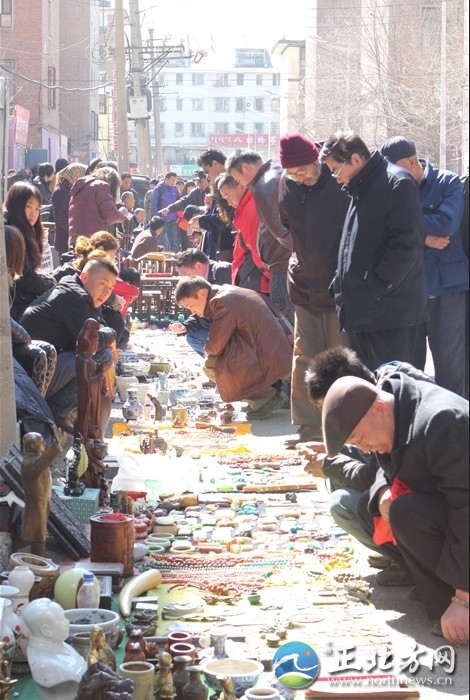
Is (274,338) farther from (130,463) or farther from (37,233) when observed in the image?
(130,463)

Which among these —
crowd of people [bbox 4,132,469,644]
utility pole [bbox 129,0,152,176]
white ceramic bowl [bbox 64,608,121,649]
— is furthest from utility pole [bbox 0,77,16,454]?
utility pole [bbox 129,0,152,176]

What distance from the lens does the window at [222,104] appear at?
10244 centimetres

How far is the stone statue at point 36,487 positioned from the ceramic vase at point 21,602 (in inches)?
19.2

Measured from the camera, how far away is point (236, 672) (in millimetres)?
3625

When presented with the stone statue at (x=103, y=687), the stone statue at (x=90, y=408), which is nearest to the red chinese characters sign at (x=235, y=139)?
the stone statue at (x=90, y=408)

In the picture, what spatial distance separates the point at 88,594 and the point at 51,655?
700 millimetres

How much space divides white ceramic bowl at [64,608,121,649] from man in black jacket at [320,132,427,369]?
247 cm

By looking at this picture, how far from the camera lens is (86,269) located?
7.16m

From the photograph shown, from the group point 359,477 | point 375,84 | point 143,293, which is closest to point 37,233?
point 359,477

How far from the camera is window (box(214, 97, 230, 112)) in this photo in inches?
4033

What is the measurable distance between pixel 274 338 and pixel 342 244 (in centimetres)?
227

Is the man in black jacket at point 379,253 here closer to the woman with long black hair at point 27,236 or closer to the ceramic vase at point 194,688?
the woman with long black hair at point 27,236

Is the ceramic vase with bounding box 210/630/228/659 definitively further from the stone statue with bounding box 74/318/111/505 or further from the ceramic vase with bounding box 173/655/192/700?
the stone statue with bounding box 74/318/111/505

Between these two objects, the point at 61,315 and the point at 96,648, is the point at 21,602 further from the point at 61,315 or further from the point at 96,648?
the point at 61,315
